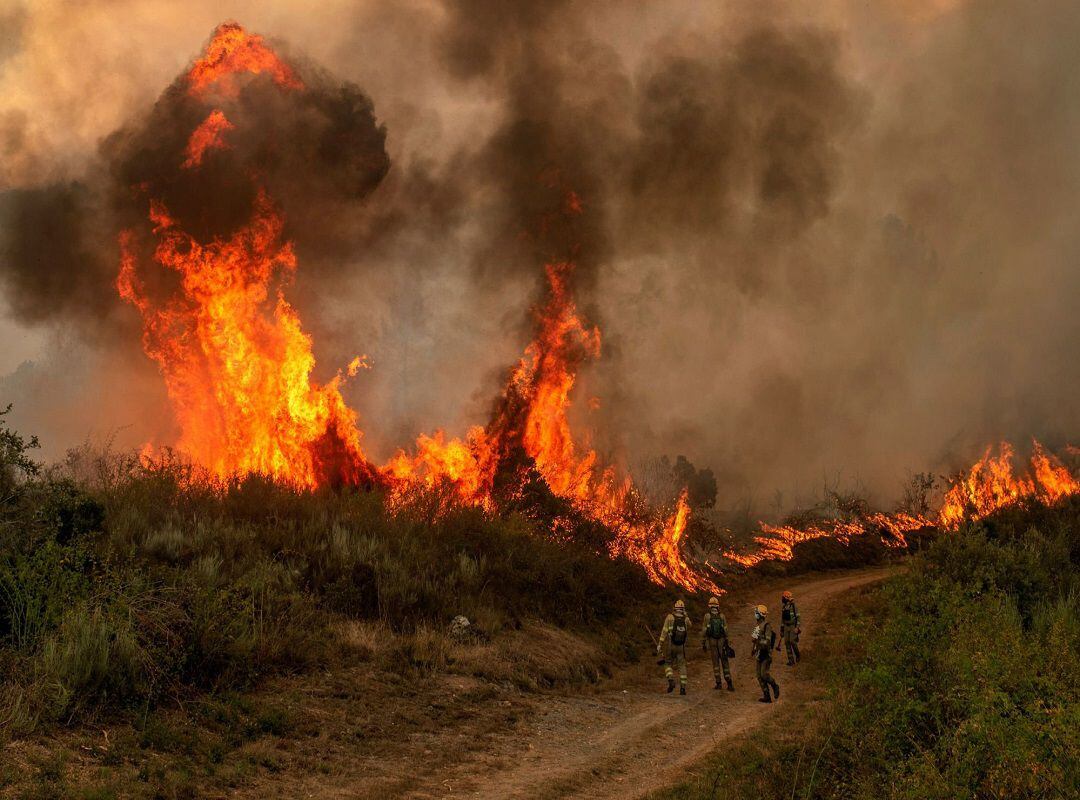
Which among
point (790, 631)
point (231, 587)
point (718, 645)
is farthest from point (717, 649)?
point (231, 587)

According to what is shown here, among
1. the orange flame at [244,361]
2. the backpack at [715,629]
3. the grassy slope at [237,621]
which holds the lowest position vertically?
the backpack at [715,629]

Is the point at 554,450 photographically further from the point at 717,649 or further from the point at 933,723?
the point at 933,723

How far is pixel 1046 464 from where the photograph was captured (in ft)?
176

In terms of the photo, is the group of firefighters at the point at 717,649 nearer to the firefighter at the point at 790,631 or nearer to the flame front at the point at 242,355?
the firefighter at the point at 790,631

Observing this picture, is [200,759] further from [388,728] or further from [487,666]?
[487,666]

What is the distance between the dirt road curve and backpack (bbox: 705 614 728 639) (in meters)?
1.23

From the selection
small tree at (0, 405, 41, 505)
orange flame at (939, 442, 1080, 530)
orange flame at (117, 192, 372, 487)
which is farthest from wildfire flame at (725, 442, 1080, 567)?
small tree at (0, 405, 41, 505)

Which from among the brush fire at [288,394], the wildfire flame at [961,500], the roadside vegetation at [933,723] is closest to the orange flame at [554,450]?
the brush fire at [288,394]

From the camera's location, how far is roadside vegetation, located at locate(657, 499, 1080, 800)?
659cm

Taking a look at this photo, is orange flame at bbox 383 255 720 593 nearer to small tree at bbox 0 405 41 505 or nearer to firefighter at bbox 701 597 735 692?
firefighter at bbox 701 597 735 692

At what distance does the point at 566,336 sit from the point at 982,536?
16.7 m

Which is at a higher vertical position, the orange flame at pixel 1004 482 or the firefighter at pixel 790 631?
the orange flame at pixel 1004 482

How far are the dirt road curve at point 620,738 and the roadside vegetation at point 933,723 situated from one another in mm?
909

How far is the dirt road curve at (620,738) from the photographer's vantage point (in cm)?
1004
